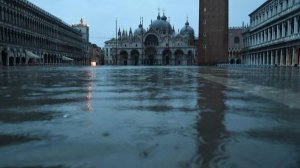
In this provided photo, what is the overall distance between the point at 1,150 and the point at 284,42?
187 ft

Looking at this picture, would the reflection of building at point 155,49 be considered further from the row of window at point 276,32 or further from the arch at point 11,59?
the arch at point 11,59

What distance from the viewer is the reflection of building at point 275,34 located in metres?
50.8

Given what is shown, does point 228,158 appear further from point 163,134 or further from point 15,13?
point 15,13

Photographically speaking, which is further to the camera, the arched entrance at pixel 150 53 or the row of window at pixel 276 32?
the arched entrance at pixel 150 53

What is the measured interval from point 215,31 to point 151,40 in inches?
2384

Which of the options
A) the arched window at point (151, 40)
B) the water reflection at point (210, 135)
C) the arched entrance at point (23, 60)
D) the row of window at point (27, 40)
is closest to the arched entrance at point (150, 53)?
the arched window at point (151, 40)

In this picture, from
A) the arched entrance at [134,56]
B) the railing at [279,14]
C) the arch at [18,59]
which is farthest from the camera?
the arched entrance at [134,56]

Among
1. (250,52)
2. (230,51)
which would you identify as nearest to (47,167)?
(250,52)

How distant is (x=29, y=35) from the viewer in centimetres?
6806

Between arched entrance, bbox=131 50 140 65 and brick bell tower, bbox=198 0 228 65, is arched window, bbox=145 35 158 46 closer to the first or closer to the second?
arched entrance, bbox=131 50 140 65

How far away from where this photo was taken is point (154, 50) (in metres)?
130

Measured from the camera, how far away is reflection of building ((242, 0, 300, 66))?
50781mm

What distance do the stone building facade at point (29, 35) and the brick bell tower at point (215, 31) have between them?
34097mm

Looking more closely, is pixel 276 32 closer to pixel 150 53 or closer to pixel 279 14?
pixel 279 14
